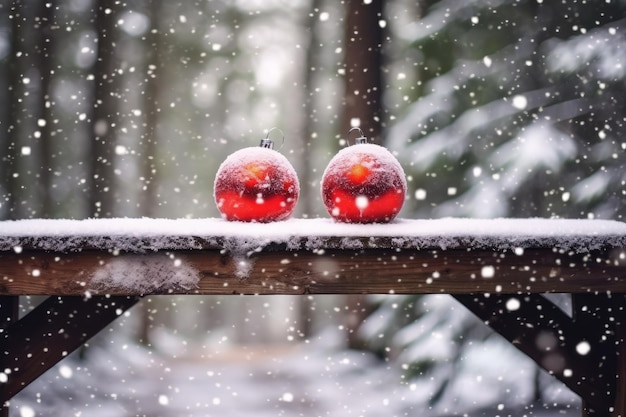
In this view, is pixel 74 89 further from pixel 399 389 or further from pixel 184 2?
pixel 399 389

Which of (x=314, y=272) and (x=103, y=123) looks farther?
(x=103, y=123)

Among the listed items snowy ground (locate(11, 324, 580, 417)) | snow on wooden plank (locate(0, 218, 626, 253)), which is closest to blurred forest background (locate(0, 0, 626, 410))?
snowy ground (locate(11, 324, 580, 417))

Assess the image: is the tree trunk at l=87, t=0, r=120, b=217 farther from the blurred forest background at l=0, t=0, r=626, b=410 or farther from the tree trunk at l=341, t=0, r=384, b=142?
the tree trunk at l=341, t=0, r=384, b=142

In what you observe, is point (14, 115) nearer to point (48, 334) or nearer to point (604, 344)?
point (48, 334)

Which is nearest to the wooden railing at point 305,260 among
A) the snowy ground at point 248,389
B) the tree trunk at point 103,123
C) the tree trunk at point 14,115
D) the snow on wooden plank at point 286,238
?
the snow on wooden plank at point 286,238

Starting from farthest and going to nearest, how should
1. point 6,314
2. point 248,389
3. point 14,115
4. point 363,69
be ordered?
point 14,115, point 363,69, point 248,389, point 6,314

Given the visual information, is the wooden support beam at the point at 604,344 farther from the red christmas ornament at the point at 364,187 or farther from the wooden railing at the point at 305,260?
the red christmas ornament at the point at 364,187

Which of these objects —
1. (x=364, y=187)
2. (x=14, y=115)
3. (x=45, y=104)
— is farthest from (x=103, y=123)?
(x=364, y=187)
